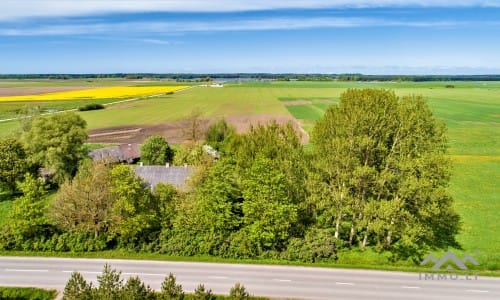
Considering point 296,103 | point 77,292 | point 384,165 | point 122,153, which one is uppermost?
point 384,165

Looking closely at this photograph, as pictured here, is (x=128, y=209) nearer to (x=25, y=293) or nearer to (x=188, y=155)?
(x=25, y=293)

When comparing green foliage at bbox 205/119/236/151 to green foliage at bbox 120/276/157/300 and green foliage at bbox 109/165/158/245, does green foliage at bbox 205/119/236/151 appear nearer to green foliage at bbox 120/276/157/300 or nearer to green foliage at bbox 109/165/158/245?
green foliage at bbox 109/165/158/245

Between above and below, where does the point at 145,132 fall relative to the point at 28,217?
below

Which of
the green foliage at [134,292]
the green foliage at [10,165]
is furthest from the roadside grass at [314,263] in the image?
the green foliage at [10,165]

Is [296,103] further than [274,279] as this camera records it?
Yes

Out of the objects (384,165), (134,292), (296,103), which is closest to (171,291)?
(134,292)

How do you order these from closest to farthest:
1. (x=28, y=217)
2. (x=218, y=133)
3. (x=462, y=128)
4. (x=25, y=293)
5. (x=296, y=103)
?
1. (x=25, y=293)
2. (x=28, y=217)
3. (x=218, y=133)
4. (x=462, y=128)
5. (x=296, y=103)
